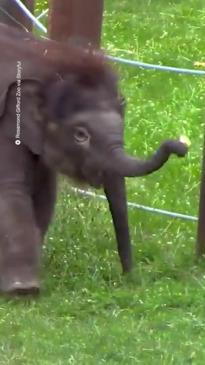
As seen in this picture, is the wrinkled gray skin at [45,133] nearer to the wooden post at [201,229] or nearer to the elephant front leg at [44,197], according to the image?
the elephant front leg at [44,197]

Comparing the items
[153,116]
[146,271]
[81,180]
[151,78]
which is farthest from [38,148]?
[151,78]

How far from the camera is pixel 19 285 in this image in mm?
4621

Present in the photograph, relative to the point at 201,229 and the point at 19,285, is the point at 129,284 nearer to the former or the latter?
the point at 201,229

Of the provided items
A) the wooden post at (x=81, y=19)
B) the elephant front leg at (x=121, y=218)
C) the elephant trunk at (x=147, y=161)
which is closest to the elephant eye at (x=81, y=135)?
the elephant trunk at (x=147, y=161)

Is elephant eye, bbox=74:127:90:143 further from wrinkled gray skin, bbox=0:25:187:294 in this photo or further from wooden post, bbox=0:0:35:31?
wooden post, bbox=0:0:35:31

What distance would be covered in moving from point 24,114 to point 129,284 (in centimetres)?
84

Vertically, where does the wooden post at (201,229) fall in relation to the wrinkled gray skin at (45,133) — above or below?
below

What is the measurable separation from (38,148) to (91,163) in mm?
210

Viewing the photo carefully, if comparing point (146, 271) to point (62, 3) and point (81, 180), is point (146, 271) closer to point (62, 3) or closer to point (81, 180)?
point (81, 180)

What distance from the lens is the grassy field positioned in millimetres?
4516

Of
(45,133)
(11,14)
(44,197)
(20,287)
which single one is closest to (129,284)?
(44,197)

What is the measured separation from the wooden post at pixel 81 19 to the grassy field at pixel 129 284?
32cm

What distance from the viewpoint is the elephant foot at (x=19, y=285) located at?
15.1 feet

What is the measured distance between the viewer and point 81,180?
4.75 m
